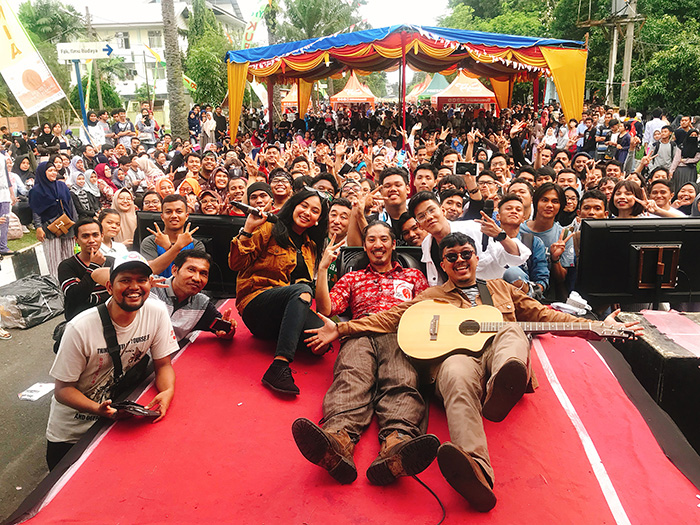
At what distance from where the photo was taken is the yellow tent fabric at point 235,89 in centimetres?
1519

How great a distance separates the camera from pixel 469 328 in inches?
130

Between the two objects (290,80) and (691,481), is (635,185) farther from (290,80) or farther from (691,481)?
(290,80)

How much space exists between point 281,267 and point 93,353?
5.04ft

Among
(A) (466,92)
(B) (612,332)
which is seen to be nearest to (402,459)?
(B) (612,332)

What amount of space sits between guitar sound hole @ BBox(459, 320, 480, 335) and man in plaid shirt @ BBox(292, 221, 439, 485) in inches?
16.1

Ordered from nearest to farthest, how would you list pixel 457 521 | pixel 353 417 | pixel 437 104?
pixel 457 521 → pixel 353 417 → pixel 437 104

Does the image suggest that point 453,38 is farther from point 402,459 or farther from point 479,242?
point 402,459

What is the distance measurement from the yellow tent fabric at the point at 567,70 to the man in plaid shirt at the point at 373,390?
10.3m

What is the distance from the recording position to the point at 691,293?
14.2ft

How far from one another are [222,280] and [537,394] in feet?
10.2

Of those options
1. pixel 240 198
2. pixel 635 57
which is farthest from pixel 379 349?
pixel 635 57

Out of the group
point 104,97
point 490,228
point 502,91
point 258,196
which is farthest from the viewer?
point 104,97

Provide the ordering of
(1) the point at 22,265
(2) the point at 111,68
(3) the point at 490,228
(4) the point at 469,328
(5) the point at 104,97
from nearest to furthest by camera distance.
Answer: (4) the point at 469,328, (3) the point at 490,228, (1) the point at 22,265, (5) the point at 104,97, (2) the point at 111,68

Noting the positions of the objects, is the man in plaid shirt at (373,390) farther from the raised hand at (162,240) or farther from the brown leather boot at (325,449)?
the raised hand at (162,240)
